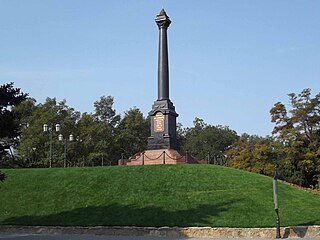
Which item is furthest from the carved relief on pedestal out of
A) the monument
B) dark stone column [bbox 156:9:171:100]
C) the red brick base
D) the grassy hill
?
the grassy hill

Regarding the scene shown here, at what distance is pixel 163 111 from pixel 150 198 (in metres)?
13.1

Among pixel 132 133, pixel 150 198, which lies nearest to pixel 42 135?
pixel 132 133

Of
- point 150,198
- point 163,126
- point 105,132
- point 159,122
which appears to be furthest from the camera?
point 105,132

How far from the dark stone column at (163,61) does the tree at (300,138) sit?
1564 centimetres

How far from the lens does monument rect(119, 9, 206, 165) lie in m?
33.2

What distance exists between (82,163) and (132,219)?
35.5 meters

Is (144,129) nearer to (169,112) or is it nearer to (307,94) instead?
(307,94)

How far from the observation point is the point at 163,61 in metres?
35.3

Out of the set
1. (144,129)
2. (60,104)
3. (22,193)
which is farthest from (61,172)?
(144,129)

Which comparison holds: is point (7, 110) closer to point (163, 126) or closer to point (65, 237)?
point (65, 237)

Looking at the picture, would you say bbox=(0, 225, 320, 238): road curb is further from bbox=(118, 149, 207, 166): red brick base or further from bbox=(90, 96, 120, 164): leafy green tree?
bbox=(90, 96, 120, 164): leafy green tree

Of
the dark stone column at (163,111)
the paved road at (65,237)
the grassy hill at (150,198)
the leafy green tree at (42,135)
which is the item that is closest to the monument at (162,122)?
the dark stone column at (163,111)

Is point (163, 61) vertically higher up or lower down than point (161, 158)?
higher up

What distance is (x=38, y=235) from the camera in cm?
1848
